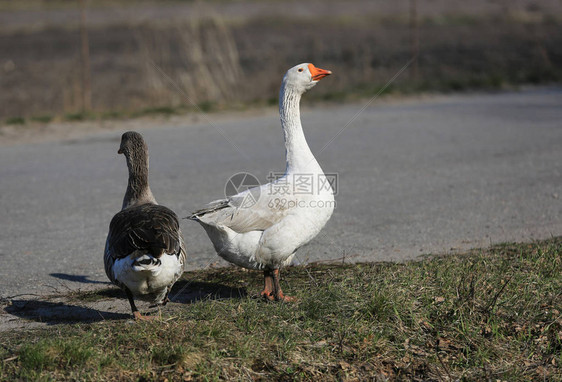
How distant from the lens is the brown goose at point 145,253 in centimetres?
482

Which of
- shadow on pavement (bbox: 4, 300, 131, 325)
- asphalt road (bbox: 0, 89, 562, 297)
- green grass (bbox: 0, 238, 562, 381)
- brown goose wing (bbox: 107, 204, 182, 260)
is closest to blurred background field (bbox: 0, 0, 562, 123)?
asphalt road (bbox: 0, 89, 562, 297)

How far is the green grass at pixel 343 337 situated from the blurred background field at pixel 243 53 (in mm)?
8069

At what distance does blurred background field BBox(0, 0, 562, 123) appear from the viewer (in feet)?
54.0

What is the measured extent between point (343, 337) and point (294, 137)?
199 centimetres

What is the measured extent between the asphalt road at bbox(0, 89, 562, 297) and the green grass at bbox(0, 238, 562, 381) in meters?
1.42

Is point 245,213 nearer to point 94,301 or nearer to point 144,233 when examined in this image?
point 144,233

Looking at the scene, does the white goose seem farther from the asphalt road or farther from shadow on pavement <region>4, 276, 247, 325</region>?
the asphalt road

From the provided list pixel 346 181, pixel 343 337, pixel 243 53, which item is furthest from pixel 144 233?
pixel 243 53

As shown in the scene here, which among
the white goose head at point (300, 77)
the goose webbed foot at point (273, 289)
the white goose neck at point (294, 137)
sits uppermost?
the white goose head at point (300, 77)

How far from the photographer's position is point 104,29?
34.8 metres

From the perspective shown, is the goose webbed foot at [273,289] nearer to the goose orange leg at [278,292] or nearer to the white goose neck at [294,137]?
the goose orange leg at [278,292]

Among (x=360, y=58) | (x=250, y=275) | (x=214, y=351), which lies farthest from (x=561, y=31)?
(x=214, y=351)

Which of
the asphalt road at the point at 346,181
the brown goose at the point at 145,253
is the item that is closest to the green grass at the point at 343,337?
the brown goose at the point at 145,253

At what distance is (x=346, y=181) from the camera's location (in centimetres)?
1004
